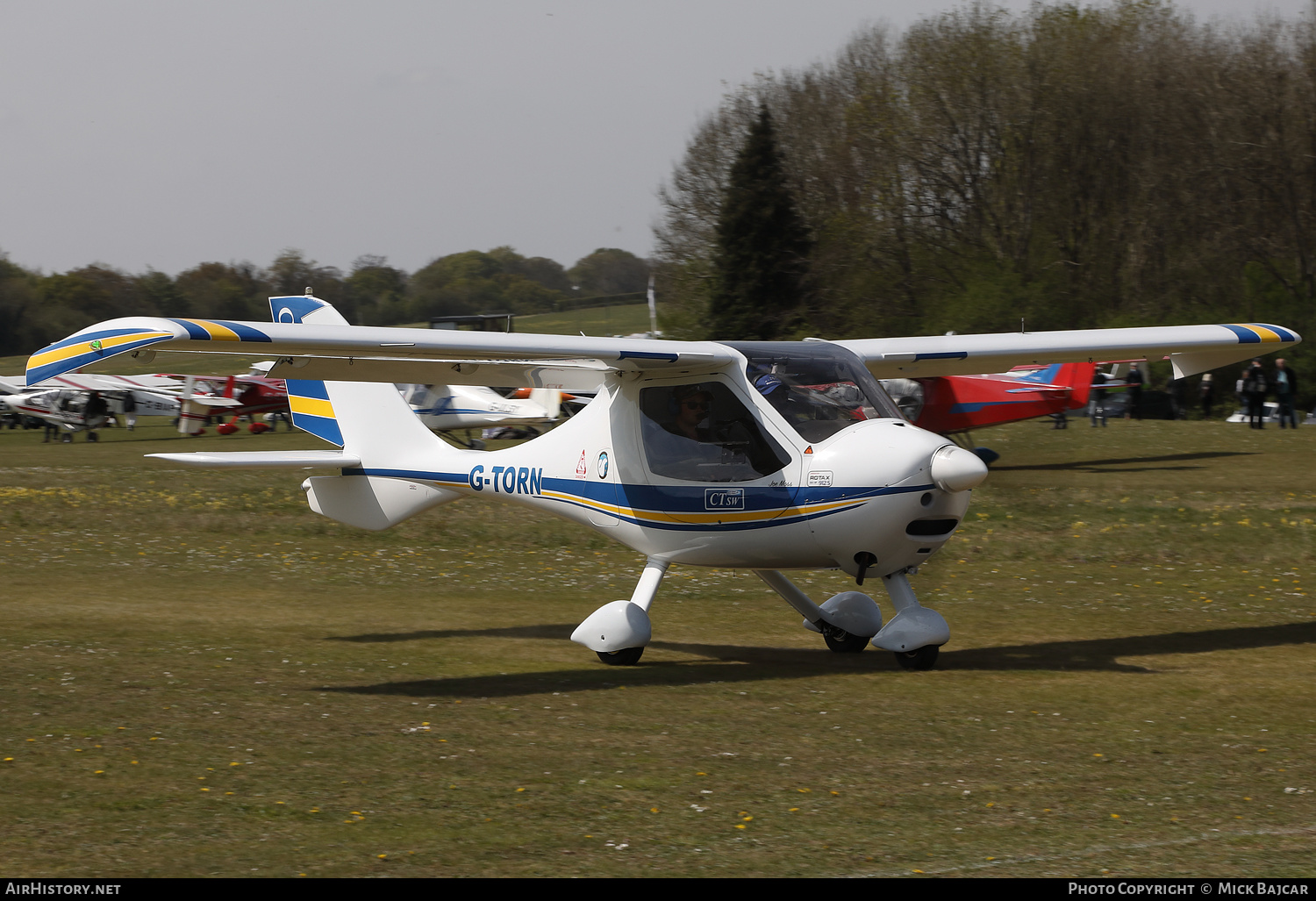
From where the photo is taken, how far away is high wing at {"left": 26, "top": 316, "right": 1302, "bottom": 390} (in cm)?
736

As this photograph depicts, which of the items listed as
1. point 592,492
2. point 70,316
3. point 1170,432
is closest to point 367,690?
point 592,492

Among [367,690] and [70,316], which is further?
[70,316]

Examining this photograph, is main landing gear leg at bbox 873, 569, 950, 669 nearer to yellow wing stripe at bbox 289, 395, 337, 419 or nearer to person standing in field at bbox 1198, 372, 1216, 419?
yellow wing stripe at bbox 289, 395, 337, 419

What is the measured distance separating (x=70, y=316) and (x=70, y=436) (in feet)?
80.9

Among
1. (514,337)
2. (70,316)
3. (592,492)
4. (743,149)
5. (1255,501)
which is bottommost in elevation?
(1255,501)

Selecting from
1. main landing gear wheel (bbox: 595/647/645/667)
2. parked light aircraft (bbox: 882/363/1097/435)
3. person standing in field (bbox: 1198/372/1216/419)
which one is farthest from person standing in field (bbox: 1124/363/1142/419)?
main landing gear wheel (bbox: 595/647/645/667)

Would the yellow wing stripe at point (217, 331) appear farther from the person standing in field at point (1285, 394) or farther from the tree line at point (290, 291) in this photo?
the tree line at point (290, 291)

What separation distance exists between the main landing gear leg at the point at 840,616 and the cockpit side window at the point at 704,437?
1114 millimetres

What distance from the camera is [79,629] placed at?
1070cm

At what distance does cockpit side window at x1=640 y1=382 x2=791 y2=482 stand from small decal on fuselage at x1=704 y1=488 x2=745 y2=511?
0.27 ft

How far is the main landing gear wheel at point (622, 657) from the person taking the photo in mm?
9348

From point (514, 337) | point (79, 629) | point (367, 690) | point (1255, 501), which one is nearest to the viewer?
point (367, 690)

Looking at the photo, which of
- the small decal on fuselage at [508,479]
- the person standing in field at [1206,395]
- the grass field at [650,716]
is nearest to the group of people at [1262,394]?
the person standing in field at [1206,395]
